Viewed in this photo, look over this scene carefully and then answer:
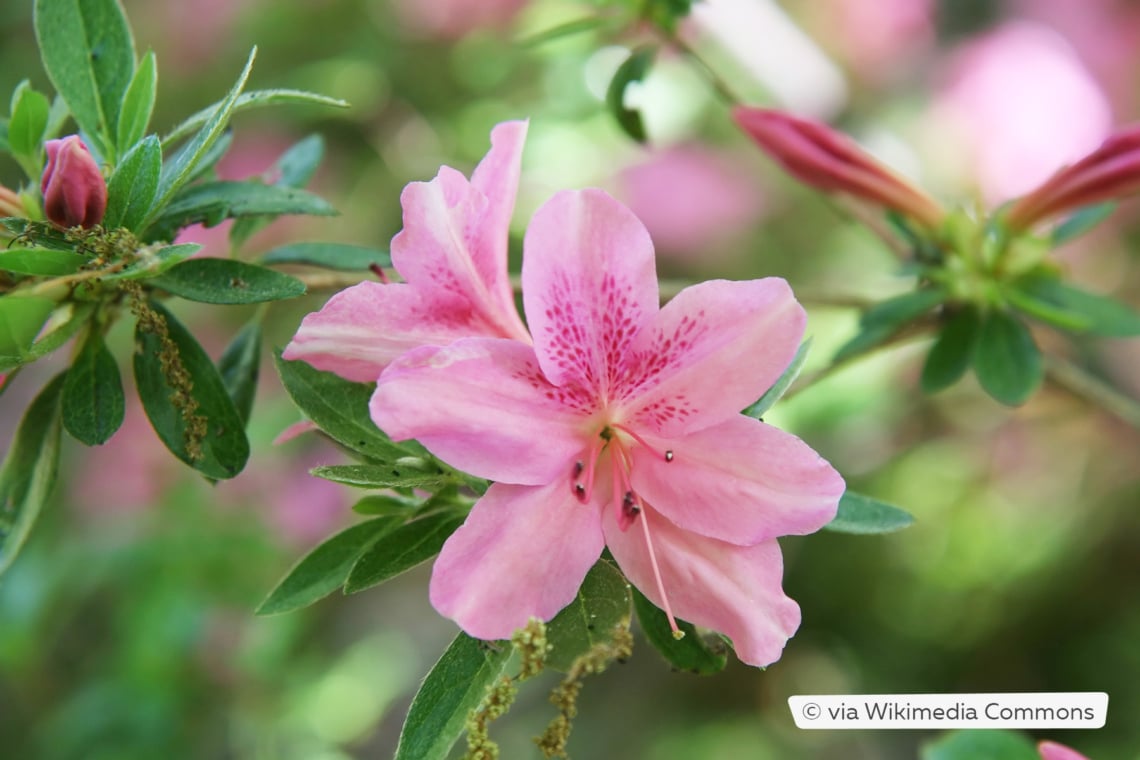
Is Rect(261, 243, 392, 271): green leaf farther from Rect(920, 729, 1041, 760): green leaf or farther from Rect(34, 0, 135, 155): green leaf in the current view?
Rect(920, 729, 1041, 760): green leaf

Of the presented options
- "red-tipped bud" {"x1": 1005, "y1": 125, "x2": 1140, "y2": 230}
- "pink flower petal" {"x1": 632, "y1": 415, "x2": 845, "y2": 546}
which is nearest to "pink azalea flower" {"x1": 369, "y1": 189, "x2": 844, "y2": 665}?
"pink flower petal" {"x1": 632, "y1": 415, "x2": 845, "y2": 546}

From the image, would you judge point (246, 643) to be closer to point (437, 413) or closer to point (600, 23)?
point (600, 23)

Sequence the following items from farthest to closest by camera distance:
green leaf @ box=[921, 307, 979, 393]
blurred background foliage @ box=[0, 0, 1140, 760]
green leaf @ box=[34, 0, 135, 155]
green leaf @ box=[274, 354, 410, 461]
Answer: blurred background foliage @ box=[0, 0, 1140, 760] → green leaf @ box=[921, 307, 979, 393] → green leaf @ box=[34, 0, 135, 155] → green leaf @ box=[274, 354, 410, 461]

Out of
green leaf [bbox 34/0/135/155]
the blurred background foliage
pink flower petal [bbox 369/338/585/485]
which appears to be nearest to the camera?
pink flower petal [bbox 369/338/585/485]

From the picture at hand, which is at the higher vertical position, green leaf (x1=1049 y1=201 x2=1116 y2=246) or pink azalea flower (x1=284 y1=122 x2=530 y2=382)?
green leaf (x1=1049 y1=201 x2=1116 y2=246)

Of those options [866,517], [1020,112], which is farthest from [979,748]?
[1020,112]

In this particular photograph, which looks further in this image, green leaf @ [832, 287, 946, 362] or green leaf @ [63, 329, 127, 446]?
green leaf @ [832, 287, 946, 362]

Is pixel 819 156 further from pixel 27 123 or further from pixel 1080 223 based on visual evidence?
pixel 27 123
